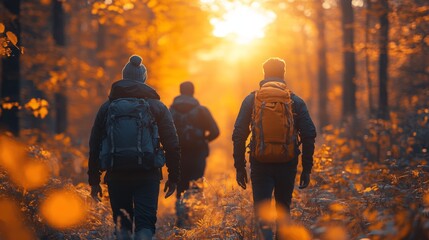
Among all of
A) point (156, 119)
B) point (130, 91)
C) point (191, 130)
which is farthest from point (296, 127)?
point (191, 130)

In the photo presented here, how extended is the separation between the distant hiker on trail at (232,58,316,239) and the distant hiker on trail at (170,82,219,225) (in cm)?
343

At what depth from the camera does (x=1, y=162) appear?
855 centimetres

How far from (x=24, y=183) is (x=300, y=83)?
36.3 m

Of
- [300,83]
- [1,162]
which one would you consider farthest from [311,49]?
[1,162]

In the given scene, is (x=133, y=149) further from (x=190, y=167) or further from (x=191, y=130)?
(x=190, y=167)

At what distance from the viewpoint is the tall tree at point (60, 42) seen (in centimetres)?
1794

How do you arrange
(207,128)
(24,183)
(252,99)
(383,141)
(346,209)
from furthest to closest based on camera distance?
(383,141)
(207,128)
(24,183)
(346,209)
(252,99)

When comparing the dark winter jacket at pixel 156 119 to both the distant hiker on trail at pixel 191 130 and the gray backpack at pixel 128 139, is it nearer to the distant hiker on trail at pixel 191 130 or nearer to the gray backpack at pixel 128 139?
the gray backpack at pixel 128 139

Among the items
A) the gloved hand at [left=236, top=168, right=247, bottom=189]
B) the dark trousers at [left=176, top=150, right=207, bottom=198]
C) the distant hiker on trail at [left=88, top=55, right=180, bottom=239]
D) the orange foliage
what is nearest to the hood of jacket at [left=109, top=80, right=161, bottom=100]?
the distant hiker on trail at [left=88, top=55, right=180, bottom=239]

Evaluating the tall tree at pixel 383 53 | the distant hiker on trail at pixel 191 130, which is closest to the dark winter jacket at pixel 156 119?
the distant hiker on trail at pixel 191 130

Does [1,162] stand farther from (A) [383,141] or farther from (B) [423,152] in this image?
(A) [383,141]

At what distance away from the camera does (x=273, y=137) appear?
6465mm

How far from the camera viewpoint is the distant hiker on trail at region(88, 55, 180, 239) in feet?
19.7

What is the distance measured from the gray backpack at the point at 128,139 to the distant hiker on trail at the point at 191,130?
4.21 meters
